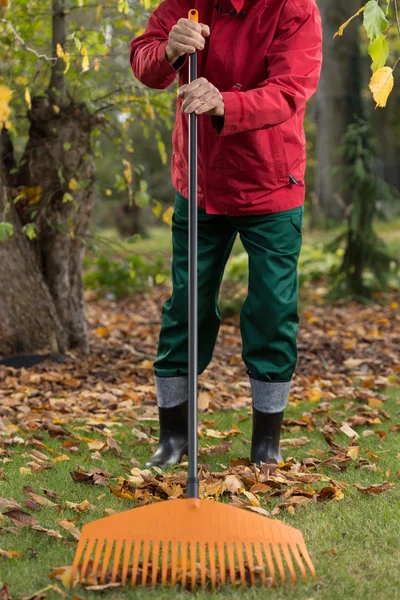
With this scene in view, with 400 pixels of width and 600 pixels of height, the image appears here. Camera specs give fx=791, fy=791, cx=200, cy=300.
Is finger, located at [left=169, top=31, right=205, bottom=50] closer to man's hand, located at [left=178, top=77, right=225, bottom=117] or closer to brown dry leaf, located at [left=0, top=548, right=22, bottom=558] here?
man's hand, located at [left=178, top=77, right=225, bottom=117]

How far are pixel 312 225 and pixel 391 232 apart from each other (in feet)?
5.43

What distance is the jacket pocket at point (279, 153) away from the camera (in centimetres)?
283

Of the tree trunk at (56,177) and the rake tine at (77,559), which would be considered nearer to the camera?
the rake tine at (77,559)

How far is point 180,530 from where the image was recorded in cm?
211

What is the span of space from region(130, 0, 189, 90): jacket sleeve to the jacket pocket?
0.41 m

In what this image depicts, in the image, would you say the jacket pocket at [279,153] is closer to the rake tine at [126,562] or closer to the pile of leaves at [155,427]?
the pile of leaves at [155,427]

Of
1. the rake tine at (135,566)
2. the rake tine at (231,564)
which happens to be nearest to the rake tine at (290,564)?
the rake tine at (231,564)

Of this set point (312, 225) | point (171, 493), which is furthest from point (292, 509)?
point (312, 225)

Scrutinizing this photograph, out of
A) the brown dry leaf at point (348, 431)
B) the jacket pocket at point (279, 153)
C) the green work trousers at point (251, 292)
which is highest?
the jacket pocket at point (279, 153)

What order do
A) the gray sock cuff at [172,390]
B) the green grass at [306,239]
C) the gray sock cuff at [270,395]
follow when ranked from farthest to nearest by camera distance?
the green grass at [306,239] → the gray sock cuff at [172,390] → the gray sock cuff at [270,395]

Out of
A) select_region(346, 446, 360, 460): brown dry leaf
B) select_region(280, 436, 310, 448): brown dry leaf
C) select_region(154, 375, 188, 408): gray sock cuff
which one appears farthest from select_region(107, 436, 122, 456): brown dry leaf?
select_region(346, 446, 360, 460): brown dry leaf

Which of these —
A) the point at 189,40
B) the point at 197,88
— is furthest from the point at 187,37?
the point at 197,88

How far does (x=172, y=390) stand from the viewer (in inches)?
125

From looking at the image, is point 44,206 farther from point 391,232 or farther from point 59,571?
point 391,232
